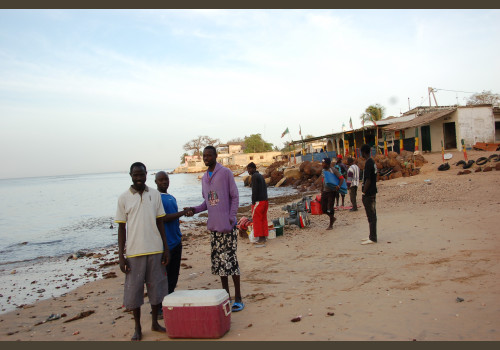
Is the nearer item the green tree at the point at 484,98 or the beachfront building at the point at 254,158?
the green tree at the point at 484,98

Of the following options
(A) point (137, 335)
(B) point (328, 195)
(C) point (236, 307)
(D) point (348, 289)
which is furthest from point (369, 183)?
(A) point (137, 335)

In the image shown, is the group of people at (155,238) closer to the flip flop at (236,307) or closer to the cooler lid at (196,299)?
the flip flop at (236,307)

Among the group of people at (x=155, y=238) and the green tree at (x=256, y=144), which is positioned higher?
the green tree at (x=256, y=144)

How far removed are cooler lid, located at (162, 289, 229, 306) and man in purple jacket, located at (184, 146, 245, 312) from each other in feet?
2.51

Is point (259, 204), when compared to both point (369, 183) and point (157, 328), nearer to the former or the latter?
point (369, 183)

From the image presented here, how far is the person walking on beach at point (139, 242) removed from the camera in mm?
4016

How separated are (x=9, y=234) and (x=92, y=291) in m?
15.4

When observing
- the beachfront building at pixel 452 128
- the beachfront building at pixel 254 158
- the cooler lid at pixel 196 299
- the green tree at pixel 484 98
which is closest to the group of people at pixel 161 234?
the cooler lid at pixel 196 299

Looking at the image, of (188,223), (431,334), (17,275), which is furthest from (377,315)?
(188,223)

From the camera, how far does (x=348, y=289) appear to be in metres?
5.14

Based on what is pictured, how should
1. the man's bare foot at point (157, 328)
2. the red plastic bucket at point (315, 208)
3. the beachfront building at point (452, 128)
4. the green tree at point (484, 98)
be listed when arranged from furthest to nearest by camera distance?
the green tree at point (484, 98) < the beachfront building at point (452, 128) < the red plastic bucket at point (315, 208) < the man's bare foot at point (157, 328)

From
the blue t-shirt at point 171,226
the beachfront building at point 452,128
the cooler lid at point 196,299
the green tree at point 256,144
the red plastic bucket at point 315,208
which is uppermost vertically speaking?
the green tree at point 256,144

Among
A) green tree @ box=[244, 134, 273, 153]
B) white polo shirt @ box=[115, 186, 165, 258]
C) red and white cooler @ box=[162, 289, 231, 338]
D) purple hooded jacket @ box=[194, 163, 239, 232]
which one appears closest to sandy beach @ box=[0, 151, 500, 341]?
red and white cooler @ box=[162, 289, 231, 338]

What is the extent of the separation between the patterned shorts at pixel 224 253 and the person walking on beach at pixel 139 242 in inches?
32.3
